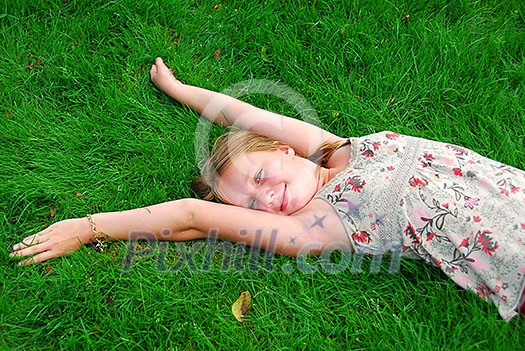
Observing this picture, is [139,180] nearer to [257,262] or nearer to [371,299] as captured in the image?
[257,262]

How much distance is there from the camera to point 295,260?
10.3 ft

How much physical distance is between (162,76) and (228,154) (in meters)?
0.94

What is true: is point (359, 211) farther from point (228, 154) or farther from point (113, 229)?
point (113, 229)

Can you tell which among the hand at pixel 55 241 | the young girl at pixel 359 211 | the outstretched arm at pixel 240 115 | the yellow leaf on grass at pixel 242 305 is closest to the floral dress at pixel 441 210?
the young girl at pixel 359 211

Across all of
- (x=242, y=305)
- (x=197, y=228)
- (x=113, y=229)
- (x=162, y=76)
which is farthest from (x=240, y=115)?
(x=242, y=305)

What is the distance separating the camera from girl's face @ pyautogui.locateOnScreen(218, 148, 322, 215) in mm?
3178

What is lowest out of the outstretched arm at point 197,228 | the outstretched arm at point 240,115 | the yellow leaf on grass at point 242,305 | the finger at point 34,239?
the yellow leaf on grass at point 242,305

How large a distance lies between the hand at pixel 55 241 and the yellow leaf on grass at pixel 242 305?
32.7 inches

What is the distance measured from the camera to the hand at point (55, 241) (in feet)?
10.3

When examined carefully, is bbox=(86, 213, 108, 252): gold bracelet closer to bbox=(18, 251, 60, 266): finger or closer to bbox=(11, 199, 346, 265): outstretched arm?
bbox=(11, 199, 346, 265): outstretched arm

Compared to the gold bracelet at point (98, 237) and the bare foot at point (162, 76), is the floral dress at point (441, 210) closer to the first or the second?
the gold bracelet at point (98, 237)

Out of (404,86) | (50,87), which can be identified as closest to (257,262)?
(404,86)

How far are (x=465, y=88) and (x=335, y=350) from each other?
1856mm

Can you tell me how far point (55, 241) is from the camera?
3.17m
